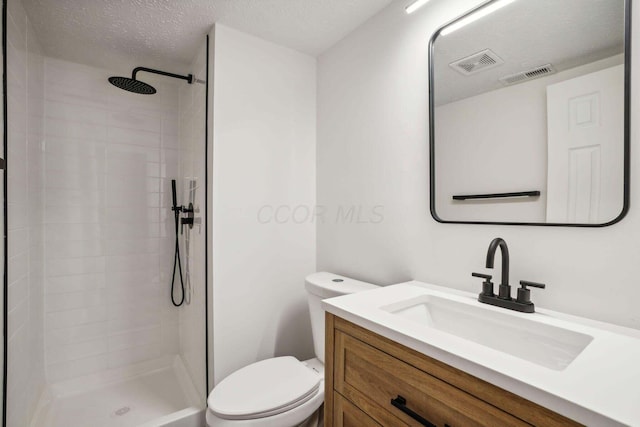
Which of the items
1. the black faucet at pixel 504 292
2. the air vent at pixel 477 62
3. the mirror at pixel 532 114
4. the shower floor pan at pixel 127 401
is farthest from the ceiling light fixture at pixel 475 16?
the shower floor pan at pixel 127 401

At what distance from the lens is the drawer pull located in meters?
0.72

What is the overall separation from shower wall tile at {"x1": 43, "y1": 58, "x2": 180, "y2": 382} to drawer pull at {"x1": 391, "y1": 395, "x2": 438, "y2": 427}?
2.11 meters

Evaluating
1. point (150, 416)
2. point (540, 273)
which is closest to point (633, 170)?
point (540, 273)

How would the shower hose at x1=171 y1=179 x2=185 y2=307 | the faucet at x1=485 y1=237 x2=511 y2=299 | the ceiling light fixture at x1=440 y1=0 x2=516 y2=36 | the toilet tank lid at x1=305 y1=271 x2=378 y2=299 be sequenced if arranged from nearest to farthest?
the faucet at x1=485 y1=237 x2=511 y2=299 → the ceiling light fixture at x1=440 y1=0 x2=516 y2=36 → the toilet tank lid at x1=305 y1=271 x2=378 y2=299 → the shower hose at x1=171 y1=179 x2=185 y2=307

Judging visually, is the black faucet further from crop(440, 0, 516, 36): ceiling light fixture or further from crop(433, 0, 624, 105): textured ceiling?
crop(440, 0, 516, 36): ceiling light fixture

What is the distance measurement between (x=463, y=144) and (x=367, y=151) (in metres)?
0.52

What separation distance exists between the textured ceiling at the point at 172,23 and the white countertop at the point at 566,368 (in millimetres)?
1444

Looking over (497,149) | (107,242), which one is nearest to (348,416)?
(497,149)

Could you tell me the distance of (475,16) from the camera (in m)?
1.16

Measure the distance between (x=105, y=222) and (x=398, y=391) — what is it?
224cm

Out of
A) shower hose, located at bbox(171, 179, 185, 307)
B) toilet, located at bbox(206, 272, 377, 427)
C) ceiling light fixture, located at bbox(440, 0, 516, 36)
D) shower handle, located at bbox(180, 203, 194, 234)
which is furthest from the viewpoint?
shower hose, located at bbox(171, 179, 185, 307)

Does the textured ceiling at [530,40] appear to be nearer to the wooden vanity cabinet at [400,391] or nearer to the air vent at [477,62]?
the air vent at [477,62]

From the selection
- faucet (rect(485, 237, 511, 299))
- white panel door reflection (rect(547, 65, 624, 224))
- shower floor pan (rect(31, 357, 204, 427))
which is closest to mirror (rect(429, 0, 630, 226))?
white panel door reflection (rect(547, 65, 624, 224))

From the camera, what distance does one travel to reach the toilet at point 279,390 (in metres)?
1.21
